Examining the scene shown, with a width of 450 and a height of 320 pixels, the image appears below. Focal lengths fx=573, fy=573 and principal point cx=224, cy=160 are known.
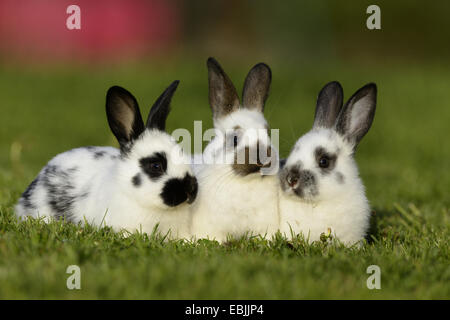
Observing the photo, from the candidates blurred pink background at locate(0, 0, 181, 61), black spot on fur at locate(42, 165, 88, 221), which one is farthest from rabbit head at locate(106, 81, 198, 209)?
blurred pink background at locate(0, 0, 181, 61)

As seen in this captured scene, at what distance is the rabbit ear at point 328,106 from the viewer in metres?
5.34

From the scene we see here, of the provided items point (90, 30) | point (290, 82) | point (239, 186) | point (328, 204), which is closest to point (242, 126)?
point (239, 186)

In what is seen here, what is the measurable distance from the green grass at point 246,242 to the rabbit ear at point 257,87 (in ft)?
0.85

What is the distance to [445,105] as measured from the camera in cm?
1337

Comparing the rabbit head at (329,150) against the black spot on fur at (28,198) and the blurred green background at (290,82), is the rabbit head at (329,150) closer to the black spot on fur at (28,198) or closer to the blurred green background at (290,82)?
the blurred green background at (290,82)

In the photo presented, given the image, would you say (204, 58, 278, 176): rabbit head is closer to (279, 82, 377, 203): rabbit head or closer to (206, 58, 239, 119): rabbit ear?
(206, 58, 239, 119): rabbit ear

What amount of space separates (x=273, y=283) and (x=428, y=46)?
20039 mm

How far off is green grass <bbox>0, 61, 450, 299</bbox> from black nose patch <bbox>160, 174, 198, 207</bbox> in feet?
1.06

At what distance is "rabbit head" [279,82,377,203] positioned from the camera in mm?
4812

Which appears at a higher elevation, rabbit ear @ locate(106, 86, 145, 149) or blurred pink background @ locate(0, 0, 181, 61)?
blurred pink background @ locate(0, 0, 181, 61)

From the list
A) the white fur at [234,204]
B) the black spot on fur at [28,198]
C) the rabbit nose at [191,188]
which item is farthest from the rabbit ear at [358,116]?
the black spot on fur at [28,198]

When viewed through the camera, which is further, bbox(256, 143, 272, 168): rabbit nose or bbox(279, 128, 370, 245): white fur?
bbox(279, 128, 370, 245): white fur
